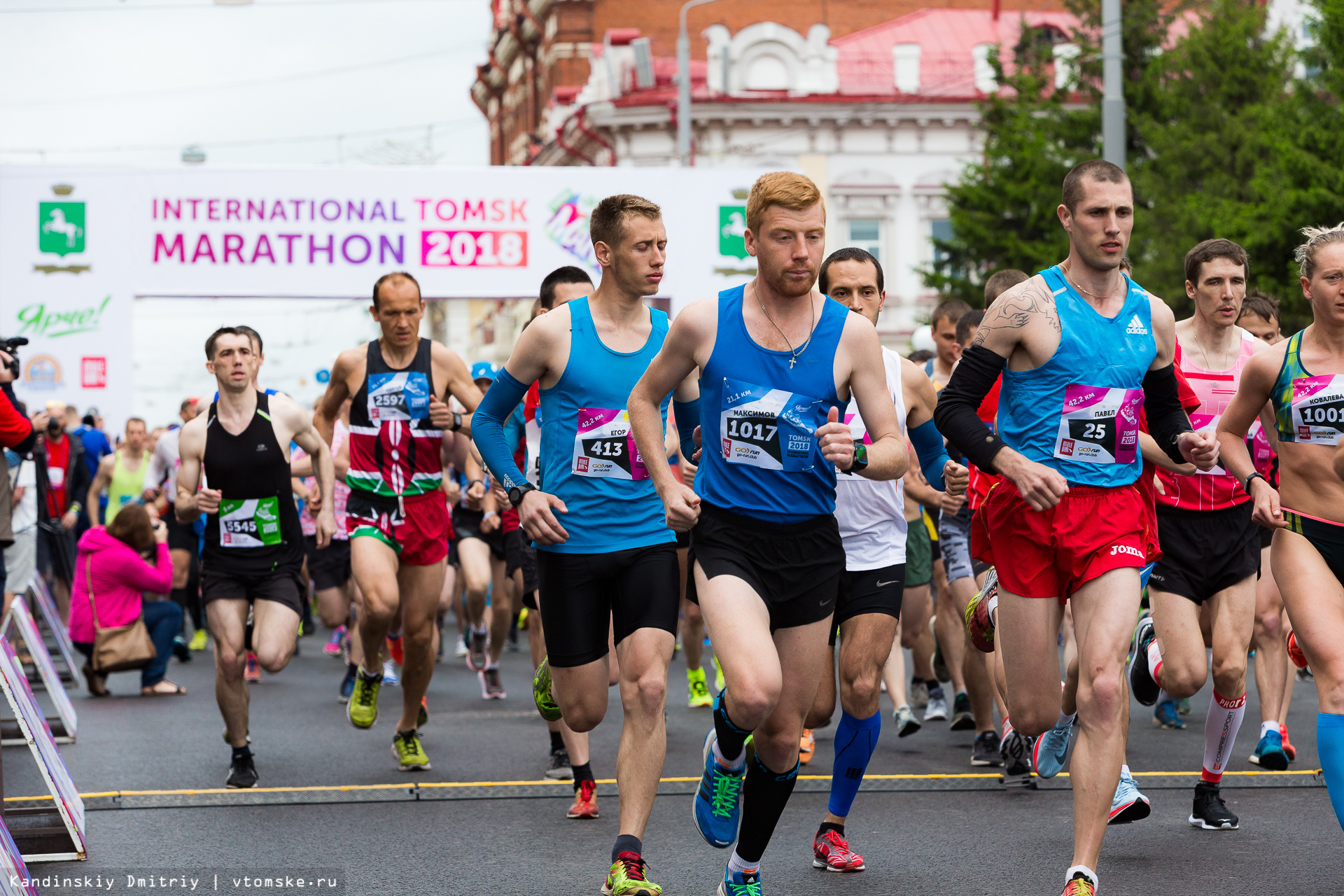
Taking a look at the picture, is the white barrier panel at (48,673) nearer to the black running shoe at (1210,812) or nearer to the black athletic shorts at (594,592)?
the black athletic shorts at (594,592)

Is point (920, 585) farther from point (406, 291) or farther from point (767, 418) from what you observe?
point (767, 418)

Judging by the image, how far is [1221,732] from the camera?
21.9 ft

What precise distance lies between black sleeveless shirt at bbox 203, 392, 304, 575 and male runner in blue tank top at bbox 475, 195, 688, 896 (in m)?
2.59

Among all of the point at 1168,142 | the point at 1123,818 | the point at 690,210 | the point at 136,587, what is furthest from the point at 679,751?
the point at 1168,142

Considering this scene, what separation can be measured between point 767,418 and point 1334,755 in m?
2.06

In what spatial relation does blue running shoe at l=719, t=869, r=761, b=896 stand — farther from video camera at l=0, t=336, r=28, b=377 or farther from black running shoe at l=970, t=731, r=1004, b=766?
video camera at l=0, t=336, r=28, b=377

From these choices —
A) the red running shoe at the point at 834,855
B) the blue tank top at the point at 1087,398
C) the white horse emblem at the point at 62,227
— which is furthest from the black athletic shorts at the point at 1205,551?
the white horse emblem at the point at 62,227

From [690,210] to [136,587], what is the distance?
385 inches

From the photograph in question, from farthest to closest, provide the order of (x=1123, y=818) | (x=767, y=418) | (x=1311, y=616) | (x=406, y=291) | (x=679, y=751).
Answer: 1. (x=679, y=751)
2. (x=406, y=291)
3. (x=1123, y=818)
4. (x=1311, y=616)
5. (x=767, y=418)

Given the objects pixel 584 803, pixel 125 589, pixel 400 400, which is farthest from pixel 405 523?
pixel 125 589

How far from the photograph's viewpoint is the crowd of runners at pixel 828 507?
203 inches

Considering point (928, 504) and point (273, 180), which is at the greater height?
point (273, 180)

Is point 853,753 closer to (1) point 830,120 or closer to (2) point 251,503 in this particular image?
(2) point 251,503

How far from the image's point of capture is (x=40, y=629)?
17.7 meters
